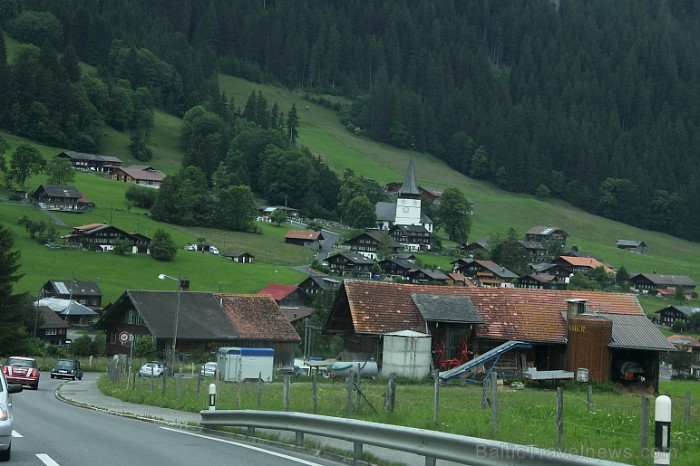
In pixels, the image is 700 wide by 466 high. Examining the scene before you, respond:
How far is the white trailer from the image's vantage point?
151ft

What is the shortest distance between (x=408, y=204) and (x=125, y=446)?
155m

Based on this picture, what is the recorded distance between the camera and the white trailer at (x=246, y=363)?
1809 inches

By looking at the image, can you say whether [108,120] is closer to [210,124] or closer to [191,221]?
[210,124]

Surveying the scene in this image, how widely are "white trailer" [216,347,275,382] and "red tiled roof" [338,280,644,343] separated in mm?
3813

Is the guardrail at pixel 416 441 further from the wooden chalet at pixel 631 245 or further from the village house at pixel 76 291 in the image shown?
the wooden chalet at pixel 631 245

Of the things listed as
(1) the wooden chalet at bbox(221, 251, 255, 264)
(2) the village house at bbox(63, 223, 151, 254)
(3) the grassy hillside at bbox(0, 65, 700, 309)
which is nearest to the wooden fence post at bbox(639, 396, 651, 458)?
(3) the grassy hillside at bbox(0, 65, 700, 309)

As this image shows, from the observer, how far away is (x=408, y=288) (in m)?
48.8

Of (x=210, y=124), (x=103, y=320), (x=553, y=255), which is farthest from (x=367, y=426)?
(x=210, y=124)

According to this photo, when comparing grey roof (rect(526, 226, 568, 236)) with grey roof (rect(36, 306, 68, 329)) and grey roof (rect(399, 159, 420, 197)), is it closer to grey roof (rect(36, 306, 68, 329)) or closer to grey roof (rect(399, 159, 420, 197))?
grey roof (rect(399, 159, 420, 197))

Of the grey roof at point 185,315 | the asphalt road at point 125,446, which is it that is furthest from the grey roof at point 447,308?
the asphalt road at point 125,446

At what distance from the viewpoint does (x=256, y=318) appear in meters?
71.6

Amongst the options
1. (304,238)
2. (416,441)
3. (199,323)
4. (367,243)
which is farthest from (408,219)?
(416,441)

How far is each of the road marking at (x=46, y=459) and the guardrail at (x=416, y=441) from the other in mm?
3990

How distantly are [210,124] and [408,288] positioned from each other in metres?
138
